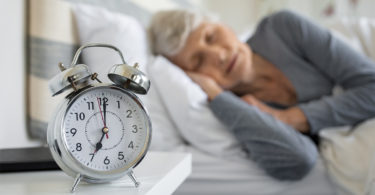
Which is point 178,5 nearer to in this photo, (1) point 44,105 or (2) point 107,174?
(1) point 44,105

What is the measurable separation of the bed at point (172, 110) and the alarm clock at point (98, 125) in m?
0.48

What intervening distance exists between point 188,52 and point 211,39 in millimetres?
106

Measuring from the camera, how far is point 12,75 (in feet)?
3.18

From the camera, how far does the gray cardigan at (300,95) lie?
3.71ft

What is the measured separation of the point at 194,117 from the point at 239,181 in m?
0.22

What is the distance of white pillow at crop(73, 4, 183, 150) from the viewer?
3.95 feet

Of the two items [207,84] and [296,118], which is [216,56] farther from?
[296,118]

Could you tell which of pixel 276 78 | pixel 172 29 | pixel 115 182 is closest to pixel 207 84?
pixel 172 29

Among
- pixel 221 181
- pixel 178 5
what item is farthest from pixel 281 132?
pixel 178 5

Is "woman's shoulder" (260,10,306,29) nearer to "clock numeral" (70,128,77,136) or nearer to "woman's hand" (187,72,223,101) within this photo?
"woman's hand" (187,72,223,101)

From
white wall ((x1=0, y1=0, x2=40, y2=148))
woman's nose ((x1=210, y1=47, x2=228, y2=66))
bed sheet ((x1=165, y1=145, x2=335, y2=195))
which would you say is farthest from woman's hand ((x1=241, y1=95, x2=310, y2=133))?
white wall ((x1=0, y1=0, x2=40, y2=148))

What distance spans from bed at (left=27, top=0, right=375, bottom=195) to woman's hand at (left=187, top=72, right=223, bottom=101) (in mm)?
42

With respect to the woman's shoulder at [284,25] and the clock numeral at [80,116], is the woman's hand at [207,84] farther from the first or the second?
the clock numeral at [80,116]

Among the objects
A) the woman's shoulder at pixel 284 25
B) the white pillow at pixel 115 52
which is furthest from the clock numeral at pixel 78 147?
the woman's shoulder at pixel 284 25
